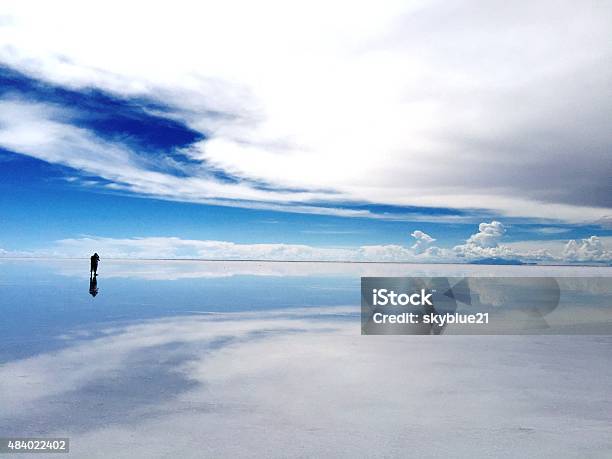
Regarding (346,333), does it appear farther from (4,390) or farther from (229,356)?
(4,390)

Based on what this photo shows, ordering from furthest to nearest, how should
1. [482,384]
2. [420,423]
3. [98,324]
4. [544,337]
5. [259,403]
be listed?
[98,324] < [544,337] < [482,384] < [259,403] < [420,423]

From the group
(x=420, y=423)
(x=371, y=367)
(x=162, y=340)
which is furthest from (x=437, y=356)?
(x=162, y=340)

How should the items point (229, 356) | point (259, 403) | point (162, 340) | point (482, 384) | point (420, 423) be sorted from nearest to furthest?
point (420, 423) < point (259, 403) < point (482, 384) < point (229, 356) < point (162, 340)

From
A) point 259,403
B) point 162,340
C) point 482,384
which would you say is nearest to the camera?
point 259,403

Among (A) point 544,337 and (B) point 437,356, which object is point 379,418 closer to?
(B) point 437,356

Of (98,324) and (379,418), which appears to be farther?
(98,324)

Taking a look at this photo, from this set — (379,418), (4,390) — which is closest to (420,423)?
(379,418)
